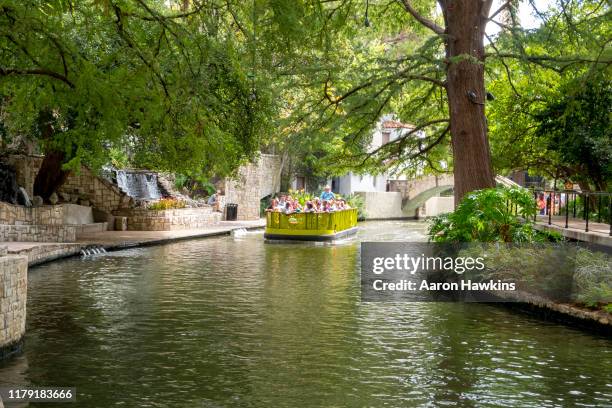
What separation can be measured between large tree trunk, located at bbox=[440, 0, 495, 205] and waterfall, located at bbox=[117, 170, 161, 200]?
18.3 m

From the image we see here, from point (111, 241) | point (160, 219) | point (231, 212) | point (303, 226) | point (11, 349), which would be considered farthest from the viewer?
point (231, 212)

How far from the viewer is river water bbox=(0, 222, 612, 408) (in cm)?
899

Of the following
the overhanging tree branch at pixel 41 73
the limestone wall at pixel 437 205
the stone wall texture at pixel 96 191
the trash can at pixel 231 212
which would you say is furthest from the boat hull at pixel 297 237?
the limestone wall at pixel 437 205

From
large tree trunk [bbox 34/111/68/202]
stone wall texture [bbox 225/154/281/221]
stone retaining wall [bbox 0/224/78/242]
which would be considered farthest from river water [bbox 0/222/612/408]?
stone wall texture [bbox 225/154/281/221]

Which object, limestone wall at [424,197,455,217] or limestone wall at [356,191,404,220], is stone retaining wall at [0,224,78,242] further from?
limestone wall at [424,197,455,217]

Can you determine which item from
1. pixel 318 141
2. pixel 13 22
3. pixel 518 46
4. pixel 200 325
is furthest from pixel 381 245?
pixel 13 22

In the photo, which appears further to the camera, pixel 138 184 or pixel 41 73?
pixel 138 184

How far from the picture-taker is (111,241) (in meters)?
25.2

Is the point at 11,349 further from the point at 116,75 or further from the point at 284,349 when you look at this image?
the point at 116,75

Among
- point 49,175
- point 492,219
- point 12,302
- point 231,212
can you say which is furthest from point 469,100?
point 231,212

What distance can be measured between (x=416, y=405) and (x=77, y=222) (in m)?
22.7

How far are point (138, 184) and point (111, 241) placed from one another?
1104 cm

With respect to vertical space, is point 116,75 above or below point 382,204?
above

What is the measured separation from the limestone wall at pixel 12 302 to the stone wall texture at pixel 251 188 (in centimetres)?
2841
